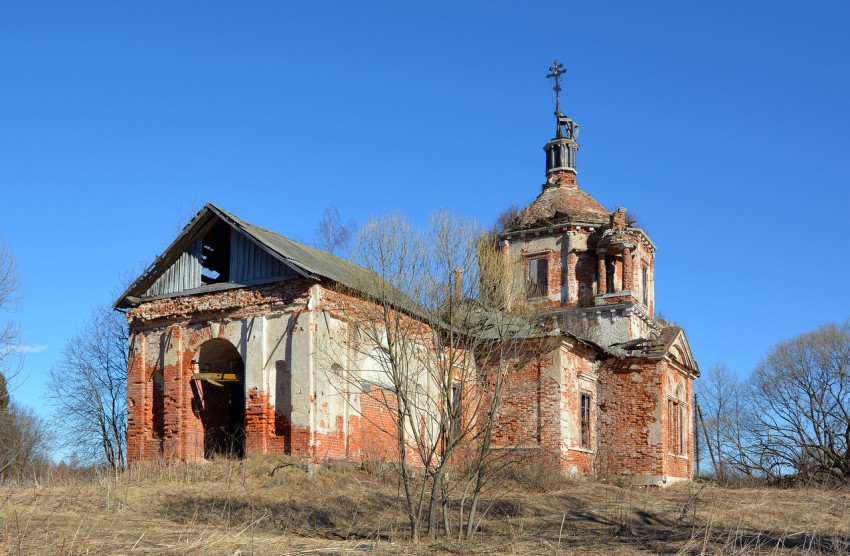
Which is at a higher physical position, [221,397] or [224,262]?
[224,262]

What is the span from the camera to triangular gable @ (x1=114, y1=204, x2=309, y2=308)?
789 inches

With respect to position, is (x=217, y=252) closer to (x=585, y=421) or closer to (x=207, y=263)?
(x=207, y=263)

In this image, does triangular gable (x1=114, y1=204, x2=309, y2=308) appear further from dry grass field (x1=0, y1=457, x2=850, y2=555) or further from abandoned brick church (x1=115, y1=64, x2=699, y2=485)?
dry grass field (x1=0, y1=457, x2=850, y2=555)

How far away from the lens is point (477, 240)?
16.6 meters

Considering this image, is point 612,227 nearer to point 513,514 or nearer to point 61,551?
point 513,514

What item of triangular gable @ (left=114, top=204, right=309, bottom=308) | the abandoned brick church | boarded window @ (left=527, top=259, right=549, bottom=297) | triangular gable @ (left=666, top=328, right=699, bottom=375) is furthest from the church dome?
triangular gable @ (left=114, top=204, right=309, bottom=308)

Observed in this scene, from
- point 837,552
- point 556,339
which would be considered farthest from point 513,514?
point 556,339

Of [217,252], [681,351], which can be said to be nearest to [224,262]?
[217,252]

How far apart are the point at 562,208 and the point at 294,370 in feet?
46.1

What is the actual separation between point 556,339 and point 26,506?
13548mm

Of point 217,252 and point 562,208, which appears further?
point 562,208

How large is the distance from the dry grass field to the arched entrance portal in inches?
79.5

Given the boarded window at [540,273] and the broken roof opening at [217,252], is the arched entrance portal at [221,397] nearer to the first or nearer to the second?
the broken roof opening at [217,252]

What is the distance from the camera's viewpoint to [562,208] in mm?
30266
